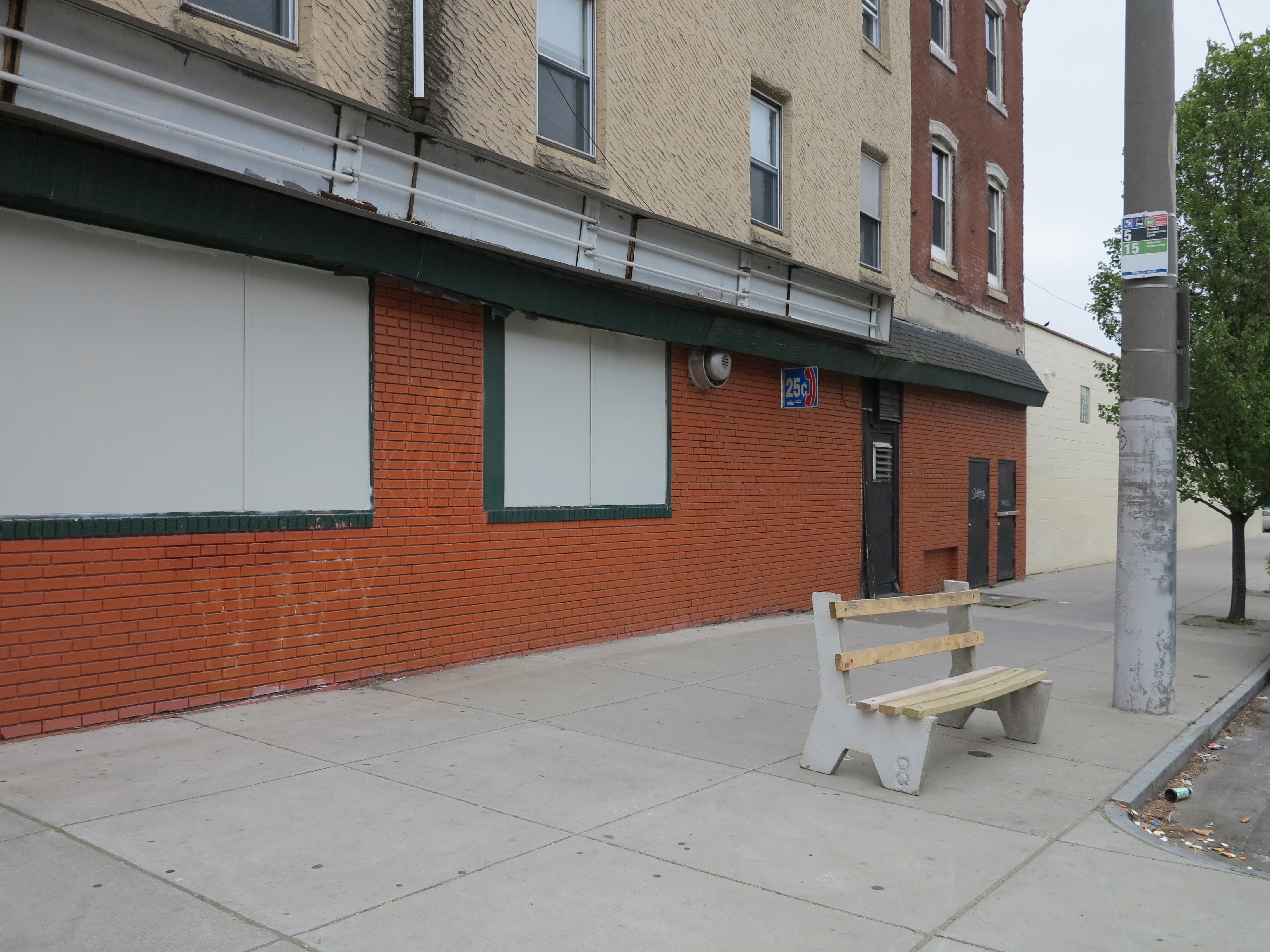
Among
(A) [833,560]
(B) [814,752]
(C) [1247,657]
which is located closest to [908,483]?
(A) [833,560]

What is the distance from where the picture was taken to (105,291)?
20.9ft

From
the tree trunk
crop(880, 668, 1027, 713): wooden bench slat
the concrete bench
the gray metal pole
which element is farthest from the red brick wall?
the tree trunk

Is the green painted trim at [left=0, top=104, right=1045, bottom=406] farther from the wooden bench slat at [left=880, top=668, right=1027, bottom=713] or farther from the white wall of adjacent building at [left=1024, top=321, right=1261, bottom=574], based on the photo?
the white wall of adjacent building at [left=1024, top=321, right=1261, bottom=574]

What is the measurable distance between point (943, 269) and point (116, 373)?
13389 mm

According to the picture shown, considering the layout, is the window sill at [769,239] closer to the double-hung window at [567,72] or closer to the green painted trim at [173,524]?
the double-hung window at [567,72]

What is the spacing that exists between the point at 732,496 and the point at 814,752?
20.5 ft

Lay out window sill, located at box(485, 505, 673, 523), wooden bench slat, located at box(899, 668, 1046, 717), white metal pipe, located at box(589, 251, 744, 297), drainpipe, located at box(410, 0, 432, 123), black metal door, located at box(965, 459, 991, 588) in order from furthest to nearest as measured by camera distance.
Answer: black metal door, located at box(965, 459, 991, 588), white metal pipe, located at box(589, 251, 744, 297), window sill, located at box(485, 505, 673, 523), drainpipe, located at box(410, 0, 432, 123), wooden bench slat, located at box(899, 668, 1046, 717)

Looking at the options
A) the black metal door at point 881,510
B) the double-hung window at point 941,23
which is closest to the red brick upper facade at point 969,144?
the double-hung window at point 941,23

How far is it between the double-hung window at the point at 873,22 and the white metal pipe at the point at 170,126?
1032 cm

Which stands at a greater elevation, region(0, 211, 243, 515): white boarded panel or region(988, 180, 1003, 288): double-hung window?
region(988, 180, 1003, 288): double-hung window

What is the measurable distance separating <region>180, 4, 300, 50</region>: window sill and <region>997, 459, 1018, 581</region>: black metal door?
1497 centimetres

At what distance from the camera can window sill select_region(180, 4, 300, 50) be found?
22.2 feet

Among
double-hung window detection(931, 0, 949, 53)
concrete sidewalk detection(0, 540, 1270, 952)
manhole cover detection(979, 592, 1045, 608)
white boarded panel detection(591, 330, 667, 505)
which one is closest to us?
concrete sidewalk detection(0, 540, 1270, 952)

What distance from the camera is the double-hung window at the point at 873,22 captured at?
15.2 metres
